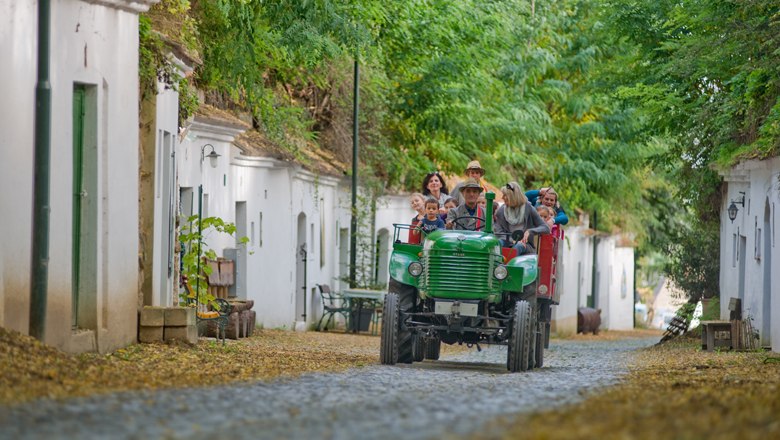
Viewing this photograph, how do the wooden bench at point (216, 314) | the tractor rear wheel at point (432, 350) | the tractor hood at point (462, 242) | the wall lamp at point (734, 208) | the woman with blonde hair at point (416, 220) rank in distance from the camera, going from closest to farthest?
the tractor hood at point (462, 242), the woman with blonde hair at point (416, 220), the tractor rear wheel at point (432, 350), the wooden bench at point (216, 314), the wall lamp at point (734, 208)

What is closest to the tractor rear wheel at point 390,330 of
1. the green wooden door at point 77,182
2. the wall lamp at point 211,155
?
the green wooden door at point 77,182

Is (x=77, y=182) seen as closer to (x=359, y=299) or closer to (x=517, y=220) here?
(x=517, y=220)

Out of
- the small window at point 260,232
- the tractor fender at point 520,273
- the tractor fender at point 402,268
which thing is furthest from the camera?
the small window at point 260,232

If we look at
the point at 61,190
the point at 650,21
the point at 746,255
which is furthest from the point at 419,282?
the point at 650,21

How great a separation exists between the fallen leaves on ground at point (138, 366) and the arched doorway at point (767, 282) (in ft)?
29.8

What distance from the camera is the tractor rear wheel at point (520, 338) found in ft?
54.3

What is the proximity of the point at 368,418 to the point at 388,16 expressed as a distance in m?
25.3

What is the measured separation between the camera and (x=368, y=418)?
9594 millimetres

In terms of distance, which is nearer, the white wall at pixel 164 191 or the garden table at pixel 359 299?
the white wall at pixel 164 191

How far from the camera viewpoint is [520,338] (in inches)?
655

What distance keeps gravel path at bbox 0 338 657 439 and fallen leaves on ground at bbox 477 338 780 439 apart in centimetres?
35

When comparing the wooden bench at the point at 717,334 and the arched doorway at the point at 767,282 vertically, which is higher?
the arched doorway at the point at 767,282

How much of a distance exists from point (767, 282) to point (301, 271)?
11.6 metres

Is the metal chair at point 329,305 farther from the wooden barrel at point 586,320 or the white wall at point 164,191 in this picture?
the wooden barrel at point 586,320
